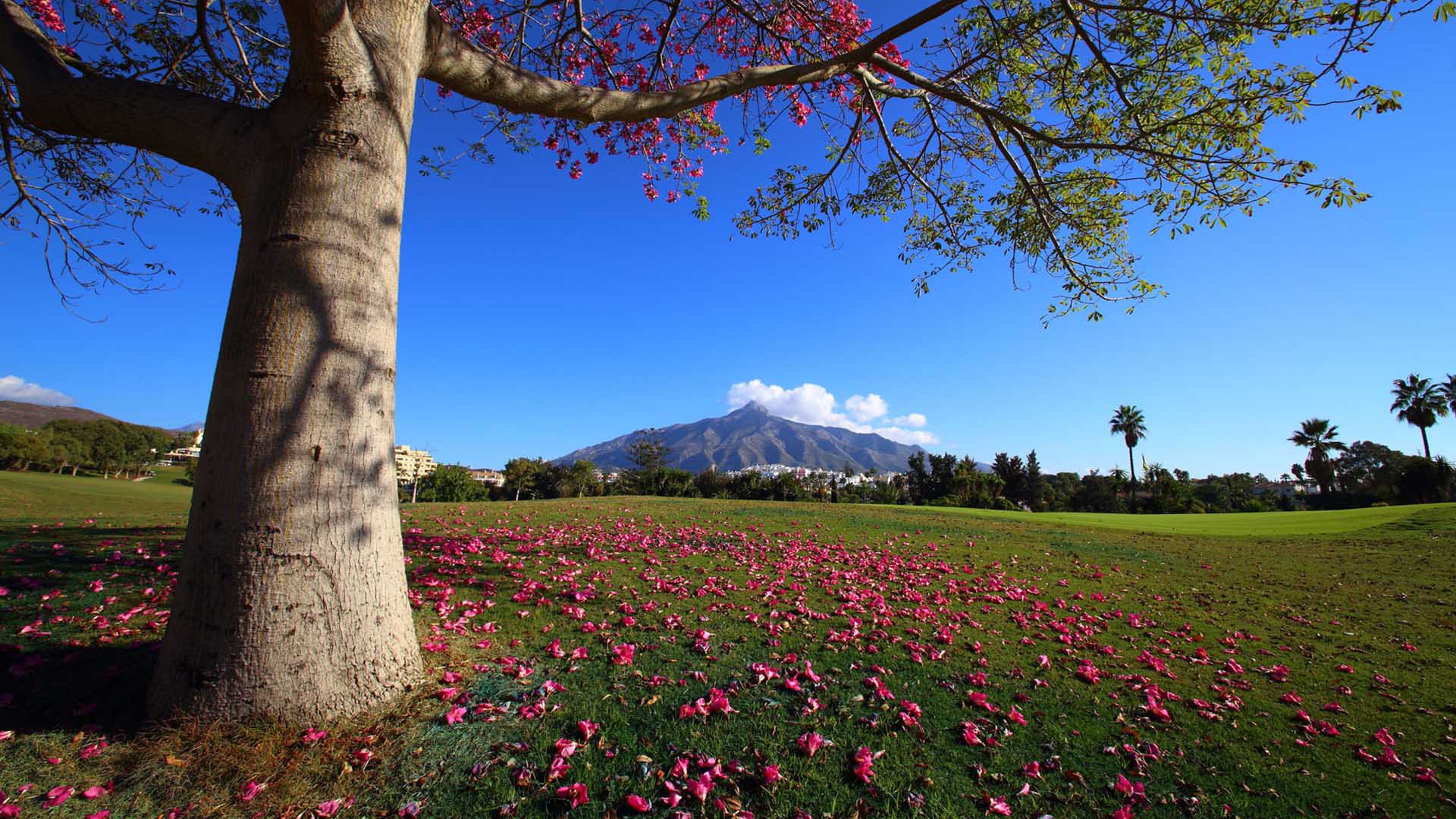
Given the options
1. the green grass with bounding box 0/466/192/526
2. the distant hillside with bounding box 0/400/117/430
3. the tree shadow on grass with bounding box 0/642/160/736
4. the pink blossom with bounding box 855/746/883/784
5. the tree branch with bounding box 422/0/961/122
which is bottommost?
the pink blossom with bounding box 855/746/883/784

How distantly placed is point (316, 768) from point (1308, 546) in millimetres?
20090

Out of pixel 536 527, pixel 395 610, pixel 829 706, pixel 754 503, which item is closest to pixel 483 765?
pixel 395 610

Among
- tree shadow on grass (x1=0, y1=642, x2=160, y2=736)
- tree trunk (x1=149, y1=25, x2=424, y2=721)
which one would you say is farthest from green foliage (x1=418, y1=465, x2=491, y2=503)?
tree trunk (x1=149, y1=25, x2=424, y2=721)

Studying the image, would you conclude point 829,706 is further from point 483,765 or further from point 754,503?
point 754,503

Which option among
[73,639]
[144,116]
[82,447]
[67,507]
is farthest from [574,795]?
[82,447]

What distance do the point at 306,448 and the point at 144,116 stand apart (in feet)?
7.95

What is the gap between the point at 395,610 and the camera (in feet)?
10.6

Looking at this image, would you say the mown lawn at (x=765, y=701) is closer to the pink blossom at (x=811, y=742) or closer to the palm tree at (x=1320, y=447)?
the pink blossom at (x=811, y=742)

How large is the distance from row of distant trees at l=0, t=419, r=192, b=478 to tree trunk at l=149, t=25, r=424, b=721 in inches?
1864

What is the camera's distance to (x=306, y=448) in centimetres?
286

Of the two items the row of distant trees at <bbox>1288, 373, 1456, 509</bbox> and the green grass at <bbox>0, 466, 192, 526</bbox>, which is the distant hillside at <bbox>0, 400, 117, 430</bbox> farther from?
the row of distant trees at <bbox>1288, 373, 1456, 509</bbox>

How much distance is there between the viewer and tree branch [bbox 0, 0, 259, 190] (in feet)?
10.6

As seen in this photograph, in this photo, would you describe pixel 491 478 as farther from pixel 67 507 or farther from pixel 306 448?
pixel 306 448

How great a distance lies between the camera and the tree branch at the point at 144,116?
10.6 feet
